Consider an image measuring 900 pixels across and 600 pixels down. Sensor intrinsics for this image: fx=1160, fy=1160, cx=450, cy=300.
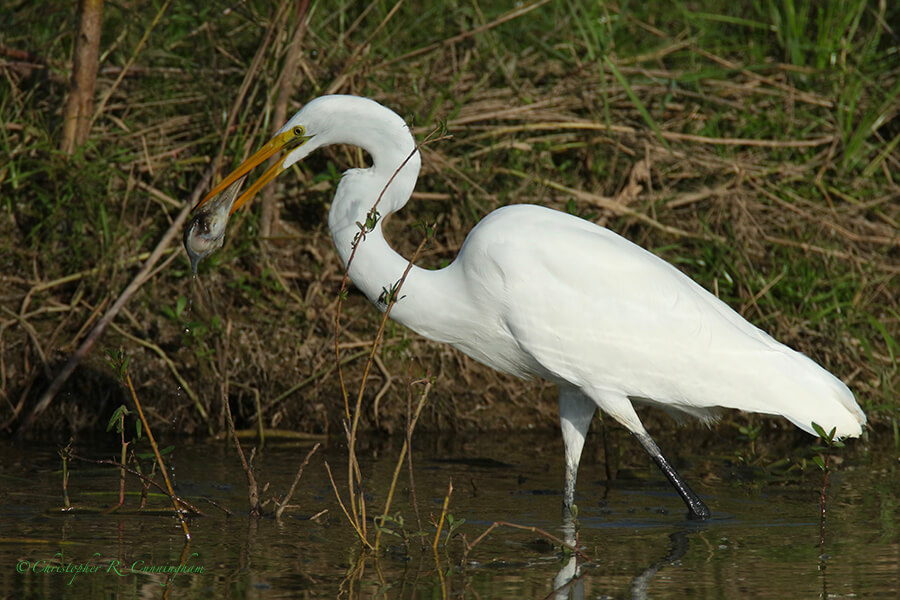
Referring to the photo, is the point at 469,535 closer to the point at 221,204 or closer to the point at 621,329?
the point at 621,329

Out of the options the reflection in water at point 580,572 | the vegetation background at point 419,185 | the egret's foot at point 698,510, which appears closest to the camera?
the reflection in water at point 580,572

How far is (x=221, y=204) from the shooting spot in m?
3.86

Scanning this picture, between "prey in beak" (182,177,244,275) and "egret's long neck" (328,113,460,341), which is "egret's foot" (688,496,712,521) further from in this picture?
"prey in beak" (182,177,244,275)

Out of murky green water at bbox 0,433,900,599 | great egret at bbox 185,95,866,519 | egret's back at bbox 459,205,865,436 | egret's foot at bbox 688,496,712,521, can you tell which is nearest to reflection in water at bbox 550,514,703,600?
murky green water at bbox 0,433,900,599

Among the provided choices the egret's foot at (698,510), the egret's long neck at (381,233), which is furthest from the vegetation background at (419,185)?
the egret's foot at (698,510)

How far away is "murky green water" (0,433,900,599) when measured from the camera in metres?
2.90

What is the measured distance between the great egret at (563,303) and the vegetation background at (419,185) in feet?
3.30

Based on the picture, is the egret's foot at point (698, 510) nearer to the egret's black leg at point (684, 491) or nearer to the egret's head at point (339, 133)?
the egret's black leg at point (684, 491)

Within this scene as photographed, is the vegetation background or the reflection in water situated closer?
the reflection in water

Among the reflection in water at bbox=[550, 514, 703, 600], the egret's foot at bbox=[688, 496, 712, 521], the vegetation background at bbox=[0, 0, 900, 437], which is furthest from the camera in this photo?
the vegetation background at bbox=[0, 0, 900, 437]

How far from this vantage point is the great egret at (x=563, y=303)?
3.82m

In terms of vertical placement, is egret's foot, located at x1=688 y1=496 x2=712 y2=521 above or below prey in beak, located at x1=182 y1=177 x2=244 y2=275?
below

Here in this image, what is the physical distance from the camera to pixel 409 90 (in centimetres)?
606

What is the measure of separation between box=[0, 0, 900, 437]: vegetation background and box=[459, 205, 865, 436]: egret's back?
3.61 ft
